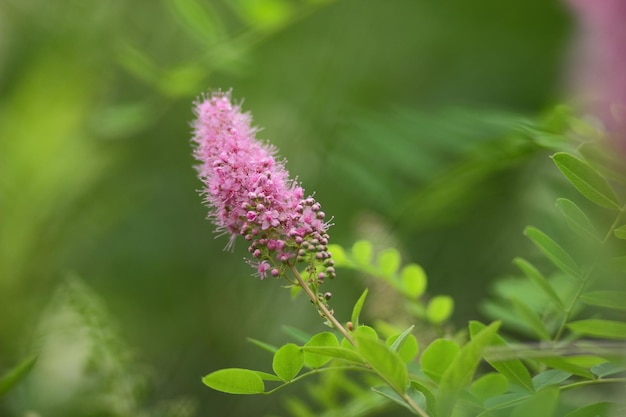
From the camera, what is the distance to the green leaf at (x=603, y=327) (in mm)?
349

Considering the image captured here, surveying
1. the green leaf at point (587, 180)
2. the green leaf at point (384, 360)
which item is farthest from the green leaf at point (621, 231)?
the green leaf at point (384, 360)

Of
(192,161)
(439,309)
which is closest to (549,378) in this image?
(439,309)

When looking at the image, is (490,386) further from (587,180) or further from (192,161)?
(192,161)

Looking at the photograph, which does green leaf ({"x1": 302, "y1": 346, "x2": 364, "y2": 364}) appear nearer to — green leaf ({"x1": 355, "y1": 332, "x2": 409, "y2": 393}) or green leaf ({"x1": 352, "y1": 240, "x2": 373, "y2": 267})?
green leaf ({"x1": 355, "y1": 332, "x2": 409, "y2": 393})

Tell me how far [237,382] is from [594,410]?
0.53ft

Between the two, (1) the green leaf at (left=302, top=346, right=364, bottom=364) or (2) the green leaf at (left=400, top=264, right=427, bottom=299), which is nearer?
(1) the green leaf at (left=302, top=346, right=364, bottom=364)

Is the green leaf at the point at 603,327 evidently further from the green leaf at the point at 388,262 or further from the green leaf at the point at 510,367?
the green leaf at the point at 388,262

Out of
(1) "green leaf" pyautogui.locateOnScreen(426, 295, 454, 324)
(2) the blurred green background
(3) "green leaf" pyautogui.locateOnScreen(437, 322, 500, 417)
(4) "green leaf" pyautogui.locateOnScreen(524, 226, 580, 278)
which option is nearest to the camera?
(3) "green leaf" pyautogui.locateOnScreen(437, 322, 500, 417)

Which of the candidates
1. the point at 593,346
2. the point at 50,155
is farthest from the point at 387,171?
the point at 593,346

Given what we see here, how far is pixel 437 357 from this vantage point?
15.3 inches

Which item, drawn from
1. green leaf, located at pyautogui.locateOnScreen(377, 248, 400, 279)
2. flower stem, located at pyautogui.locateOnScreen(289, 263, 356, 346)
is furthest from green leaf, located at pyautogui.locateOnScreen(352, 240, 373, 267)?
flower stem, located at pyautogui.locateOnScreen(289, 263, 356, 346)

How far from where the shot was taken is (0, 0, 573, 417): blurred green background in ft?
2.56

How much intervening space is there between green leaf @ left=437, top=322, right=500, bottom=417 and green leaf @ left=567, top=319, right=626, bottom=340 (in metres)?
0.07

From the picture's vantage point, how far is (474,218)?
89 cm
